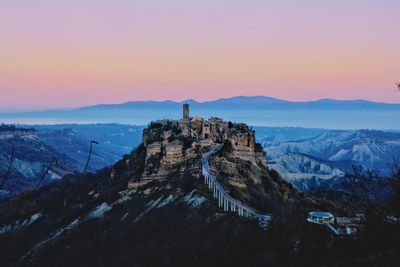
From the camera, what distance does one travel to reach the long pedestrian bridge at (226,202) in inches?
1991

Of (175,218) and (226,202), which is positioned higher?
(226,202)

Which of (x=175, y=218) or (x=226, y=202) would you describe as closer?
(x=226, y=202)

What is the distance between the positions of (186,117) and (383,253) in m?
62.8

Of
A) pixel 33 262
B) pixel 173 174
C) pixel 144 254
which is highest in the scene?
pixel 173 174

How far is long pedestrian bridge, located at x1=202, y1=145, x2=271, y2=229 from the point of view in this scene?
166 ft

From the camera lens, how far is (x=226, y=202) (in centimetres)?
5653

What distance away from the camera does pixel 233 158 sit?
74562 mm

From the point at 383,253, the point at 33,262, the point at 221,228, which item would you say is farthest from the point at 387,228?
the point at 33,262

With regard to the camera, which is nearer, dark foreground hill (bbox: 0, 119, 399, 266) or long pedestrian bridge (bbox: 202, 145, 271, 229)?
dark foreground hill (bbox: 0, 119, 399, 266)

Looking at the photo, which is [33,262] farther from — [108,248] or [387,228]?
[387,228]

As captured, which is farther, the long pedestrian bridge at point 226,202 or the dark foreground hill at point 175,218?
the long pedestrian bridge at point 226,202

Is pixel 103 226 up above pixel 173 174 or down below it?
below

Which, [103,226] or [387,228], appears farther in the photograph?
[103,226]

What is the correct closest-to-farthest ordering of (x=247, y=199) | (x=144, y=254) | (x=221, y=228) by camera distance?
(x=221, y=228)
(x=144, y=254)
(x=247, y=199)
